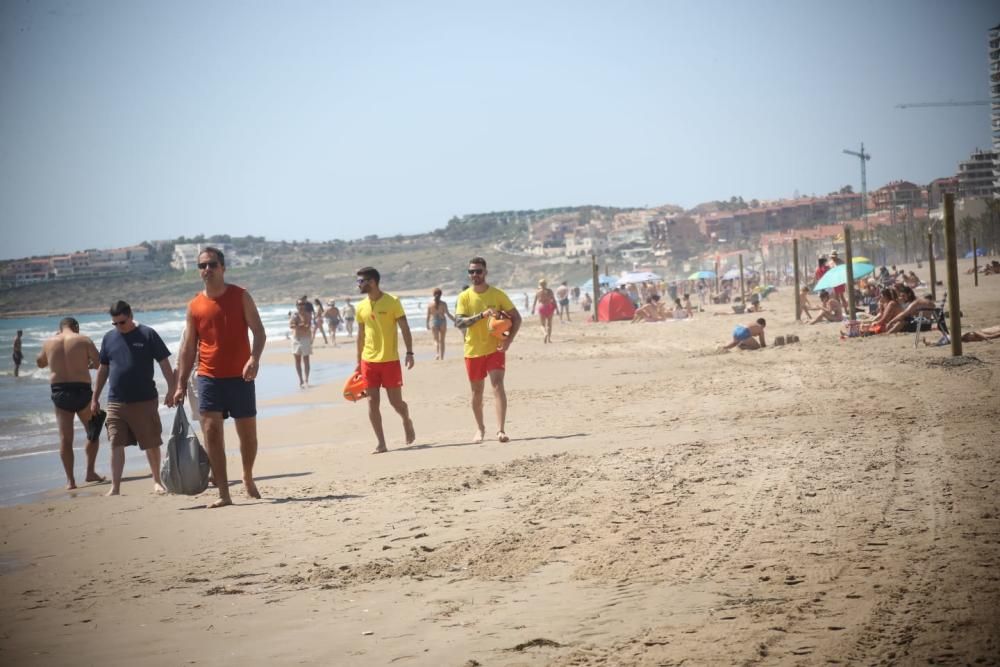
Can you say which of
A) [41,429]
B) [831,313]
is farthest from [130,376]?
[831,313]

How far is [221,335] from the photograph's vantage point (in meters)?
6.50

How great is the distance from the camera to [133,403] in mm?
7930

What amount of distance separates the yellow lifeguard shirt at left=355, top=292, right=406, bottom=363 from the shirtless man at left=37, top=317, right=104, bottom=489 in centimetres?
245

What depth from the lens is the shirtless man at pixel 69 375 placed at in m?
8.84

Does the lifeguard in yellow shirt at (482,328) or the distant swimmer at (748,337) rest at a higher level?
the lifeguard in yellow shirt at (482,328)

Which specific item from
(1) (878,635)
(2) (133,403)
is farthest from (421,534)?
(2) (133,403)

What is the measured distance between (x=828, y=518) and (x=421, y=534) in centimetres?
219

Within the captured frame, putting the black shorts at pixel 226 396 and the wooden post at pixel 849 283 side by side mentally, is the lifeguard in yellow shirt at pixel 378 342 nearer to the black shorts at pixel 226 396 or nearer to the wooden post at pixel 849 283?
the black shorts at pixel 226 396

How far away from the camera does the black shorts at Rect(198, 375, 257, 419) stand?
21.3ft

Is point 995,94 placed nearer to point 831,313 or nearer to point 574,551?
point 831,313

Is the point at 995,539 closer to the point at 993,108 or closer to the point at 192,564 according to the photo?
the point at 192,564

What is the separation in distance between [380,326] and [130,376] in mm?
2237

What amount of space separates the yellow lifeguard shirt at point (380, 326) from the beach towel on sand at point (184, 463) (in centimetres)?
238

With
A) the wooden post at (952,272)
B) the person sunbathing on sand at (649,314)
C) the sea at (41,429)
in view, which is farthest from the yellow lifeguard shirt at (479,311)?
the person sunbathing on sand at (649,314)
